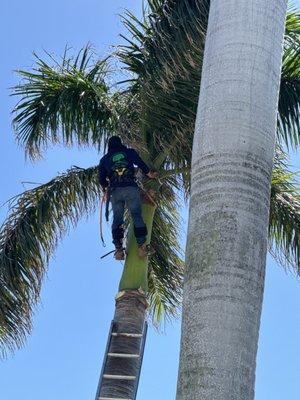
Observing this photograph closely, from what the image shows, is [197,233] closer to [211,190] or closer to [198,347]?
[211,190]

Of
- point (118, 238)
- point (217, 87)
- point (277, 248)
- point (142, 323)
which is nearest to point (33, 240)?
point (118, 238)

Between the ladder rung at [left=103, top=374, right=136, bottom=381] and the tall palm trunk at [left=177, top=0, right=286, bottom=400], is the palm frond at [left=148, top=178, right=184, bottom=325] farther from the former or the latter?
the tall palm trunk at [left=177, top=0, right=286, bottom=400]

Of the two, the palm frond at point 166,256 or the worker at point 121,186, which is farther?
the palm frond at point 166,256

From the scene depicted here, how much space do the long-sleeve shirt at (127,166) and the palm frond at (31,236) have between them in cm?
116

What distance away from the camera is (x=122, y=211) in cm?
1012

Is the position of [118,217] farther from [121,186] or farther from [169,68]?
[169,68]

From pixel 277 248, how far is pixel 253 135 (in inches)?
210

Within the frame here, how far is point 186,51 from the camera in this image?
→ 940 centimetres

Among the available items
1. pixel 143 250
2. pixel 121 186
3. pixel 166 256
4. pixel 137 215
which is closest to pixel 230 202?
pixel 143 250

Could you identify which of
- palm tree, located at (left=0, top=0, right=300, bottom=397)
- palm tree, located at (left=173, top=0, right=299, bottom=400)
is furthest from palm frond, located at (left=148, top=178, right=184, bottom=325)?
palm tree, located at (left=173, top=0, right=299, bottom=400)

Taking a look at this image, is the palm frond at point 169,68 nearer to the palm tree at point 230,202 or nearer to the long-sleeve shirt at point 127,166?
the long-sleeve shirt at point 127,166

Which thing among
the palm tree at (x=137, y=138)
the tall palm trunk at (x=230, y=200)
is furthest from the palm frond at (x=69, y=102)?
the tall palm trunk at (x=230, y=200)

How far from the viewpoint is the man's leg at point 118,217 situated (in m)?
10.0

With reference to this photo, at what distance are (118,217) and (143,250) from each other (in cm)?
60
